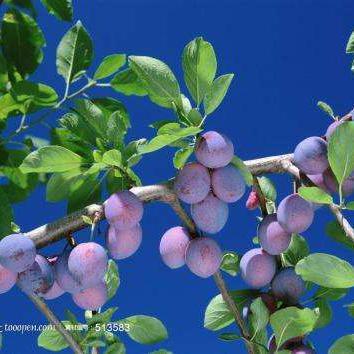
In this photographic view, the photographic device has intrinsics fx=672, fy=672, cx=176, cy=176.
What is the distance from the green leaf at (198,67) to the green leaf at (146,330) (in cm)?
39

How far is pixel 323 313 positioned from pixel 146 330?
286 millimetres

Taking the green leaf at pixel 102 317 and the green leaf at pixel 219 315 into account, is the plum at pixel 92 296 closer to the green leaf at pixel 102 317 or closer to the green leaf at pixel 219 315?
the green leaf at pixel 102 317

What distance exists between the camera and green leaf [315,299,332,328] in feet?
3.51

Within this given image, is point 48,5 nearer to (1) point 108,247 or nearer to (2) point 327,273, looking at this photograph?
(1) point 108,247

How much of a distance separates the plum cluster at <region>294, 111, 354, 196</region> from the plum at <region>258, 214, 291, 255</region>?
8cm

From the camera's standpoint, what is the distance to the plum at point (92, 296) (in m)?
0.94

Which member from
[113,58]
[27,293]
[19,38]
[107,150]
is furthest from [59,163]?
[19,38]

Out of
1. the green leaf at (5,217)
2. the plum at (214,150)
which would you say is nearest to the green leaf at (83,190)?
the green leaf at (5,217)

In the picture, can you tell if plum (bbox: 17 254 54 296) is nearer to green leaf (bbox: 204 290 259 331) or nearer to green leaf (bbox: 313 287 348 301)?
green leaf (bbox: 204 290 259 331)

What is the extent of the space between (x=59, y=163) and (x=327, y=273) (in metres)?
0.37

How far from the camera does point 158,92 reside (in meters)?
0.88

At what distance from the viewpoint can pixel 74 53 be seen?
122 cm

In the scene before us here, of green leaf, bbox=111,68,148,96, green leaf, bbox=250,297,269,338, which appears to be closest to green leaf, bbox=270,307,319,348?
green leaf, bbox=250,297,269,338

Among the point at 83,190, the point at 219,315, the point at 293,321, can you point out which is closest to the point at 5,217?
the point at 83,190
